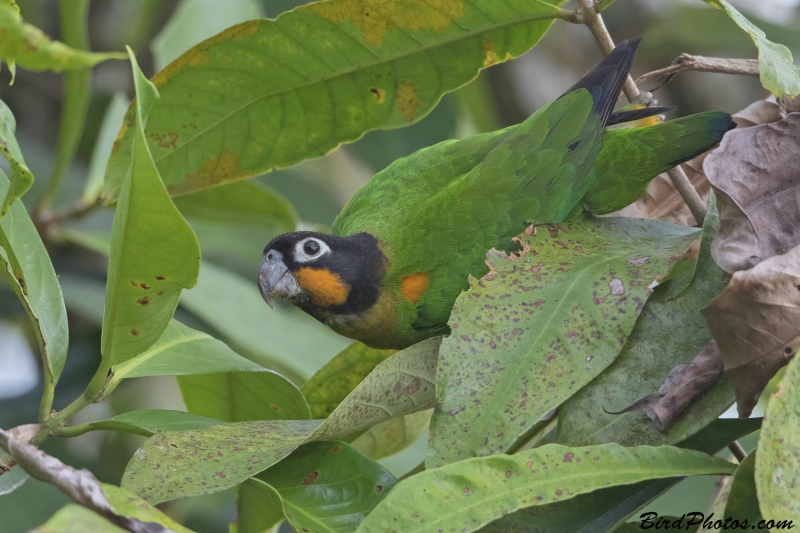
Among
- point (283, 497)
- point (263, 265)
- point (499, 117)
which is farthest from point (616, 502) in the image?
point (499, 117)

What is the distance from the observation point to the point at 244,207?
2922 mm

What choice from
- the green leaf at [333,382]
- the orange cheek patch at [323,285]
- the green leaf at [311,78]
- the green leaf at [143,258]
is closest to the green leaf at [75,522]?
the green leaf at [143,258]

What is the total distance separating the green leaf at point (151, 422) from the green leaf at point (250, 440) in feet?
0.24

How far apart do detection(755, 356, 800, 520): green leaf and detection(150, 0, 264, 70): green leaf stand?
2379 mm

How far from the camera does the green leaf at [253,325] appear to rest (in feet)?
8.98

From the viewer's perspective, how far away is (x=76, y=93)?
8.68ft

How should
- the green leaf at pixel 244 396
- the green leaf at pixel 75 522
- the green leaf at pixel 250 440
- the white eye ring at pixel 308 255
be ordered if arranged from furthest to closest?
the white eye ring at pixel 308 255 → the green leaf at pixel 244 396 → the green leaf at pixel 250 440 → the green leaf at pixel 75 522

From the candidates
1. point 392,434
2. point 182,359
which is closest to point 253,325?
point 392,434

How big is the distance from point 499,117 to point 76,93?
2.17 metres

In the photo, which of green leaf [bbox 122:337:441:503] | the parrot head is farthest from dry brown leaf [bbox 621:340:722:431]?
the parrot head

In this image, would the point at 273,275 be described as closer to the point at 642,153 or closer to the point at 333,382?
the point at 333,382

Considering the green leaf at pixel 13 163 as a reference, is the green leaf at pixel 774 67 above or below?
below

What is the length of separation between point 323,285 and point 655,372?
1307 millimetres

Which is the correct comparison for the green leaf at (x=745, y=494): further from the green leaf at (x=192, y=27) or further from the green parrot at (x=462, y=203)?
the green leaf at (x=192, y=27)
